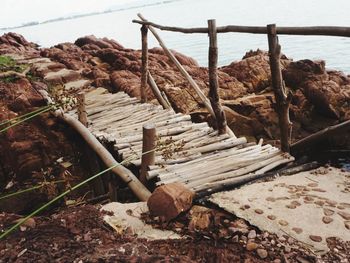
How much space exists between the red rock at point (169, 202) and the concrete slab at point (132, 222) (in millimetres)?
164

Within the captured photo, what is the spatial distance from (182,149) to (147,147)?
983mm

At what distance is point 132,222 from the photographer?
3.41 meters

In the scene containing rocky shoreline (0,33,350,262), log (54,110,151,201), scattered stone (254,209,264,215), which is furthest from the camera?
log (54,110,151,201)

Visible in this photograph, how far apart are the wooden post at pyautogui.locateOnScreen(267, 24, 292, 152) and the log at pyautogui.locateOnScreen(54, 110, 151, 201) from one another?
2.08 metres

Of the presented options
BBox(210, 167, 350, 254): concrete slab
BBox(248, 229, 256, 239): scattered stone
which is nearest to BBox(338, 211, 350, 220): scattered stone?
BBox(210, 167, 350, 254): concrete slab

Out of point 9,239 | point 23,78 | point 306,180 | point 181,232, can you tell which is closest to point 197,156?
point 306,180

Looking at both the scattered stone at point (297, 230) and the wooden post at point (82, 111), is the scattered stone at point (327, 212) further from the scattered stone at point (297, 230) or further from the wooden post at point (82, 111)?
the wooden post at point (82, 111)

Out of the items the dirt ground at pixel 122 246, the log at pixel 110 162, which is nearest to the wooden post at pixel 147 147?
the log at pixel 110 162

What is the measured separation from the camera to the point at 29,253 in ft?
9.12

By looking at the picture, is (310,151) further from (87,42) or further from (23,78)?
(87,42)

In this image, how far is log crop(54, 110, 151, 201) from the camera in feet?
14.6

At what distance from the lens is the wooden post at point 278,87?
4387mm

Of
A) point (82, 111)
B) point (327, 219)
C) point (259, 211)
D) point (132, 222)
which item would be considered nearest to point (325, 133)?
point (327, 219)

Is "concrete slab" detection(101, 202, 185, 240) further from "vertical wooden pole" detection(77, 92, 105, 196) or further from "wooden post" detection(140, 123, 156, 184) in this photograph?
"vertical wooden pole" detection(77, 92, 105, 196)
